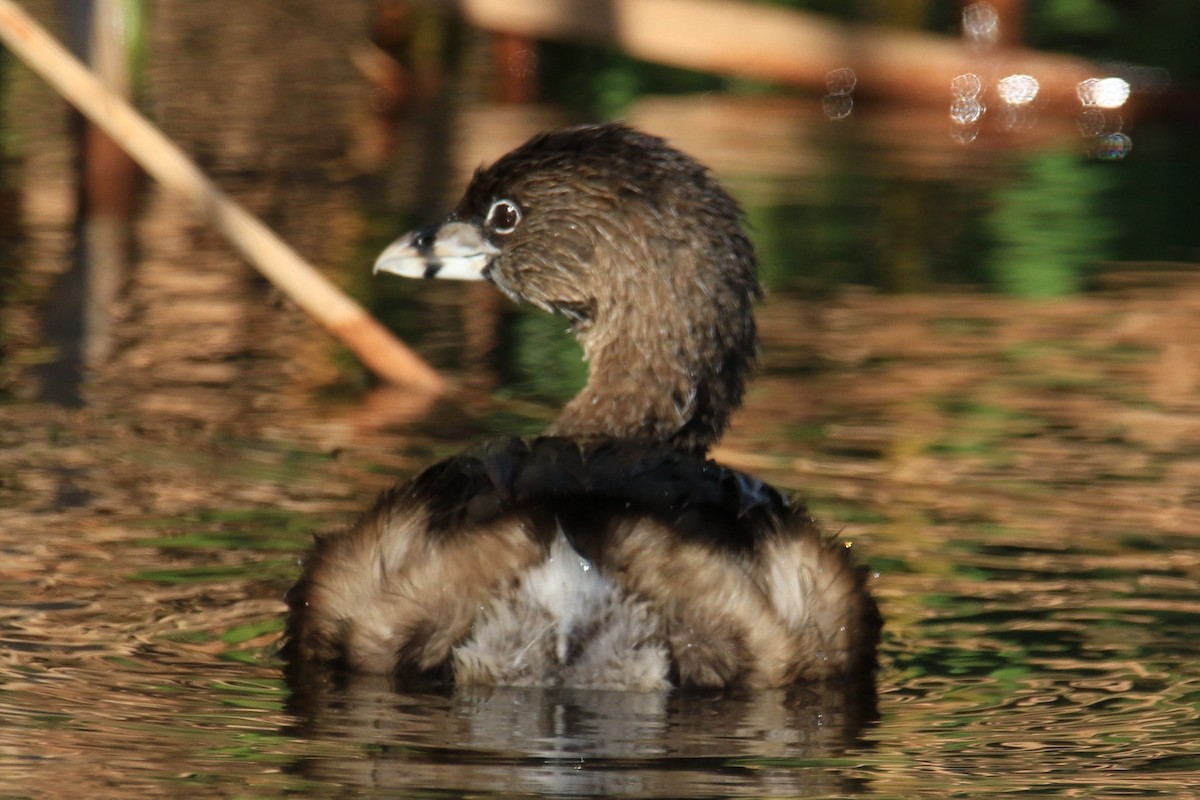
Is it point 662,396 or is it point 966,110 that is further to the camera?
point 966,110

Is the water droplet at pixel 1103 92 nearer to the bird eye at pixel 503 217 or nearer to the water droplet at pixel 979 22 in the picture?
the water droplet at pixel 979 22

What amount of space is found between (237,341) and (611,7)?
16.9 feet

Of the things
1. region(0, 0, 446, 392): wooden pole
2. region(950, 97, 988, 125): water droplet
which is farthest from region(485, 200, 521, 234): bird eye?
region(950, 97, 988, 125): water droplet

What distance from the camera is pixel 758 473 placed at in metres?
6.61

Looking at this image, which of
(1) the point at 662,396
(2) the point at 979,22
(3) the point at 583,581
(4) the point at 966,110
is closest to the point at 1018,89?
(4) the point at 966,110

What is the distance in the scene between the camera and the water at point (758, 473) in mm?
4156

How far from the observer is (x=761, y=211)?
10.9 meters

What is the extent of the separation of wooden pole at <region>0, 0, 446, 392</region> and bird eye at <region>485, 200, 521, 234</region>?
158 centimetres

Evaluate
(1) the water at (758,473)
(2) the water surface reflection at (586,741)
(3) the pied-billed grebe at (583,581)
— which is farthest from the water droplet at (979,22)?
(2) the water surface reflection at (586,741)

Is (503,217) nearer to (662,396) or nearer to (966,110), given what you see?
(662,396)

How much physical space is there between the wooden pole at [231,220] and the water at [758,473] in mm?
146

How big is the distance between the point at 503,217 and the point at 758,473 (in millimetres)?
1184

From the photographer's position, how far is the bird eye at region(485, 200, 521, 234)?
593 cm

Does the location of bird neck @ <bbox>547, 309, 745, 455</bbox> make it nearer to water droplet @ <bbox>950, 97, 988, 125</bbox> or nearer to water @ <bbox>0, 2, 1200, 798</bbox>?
water @ <bbox>0, 2, 1200, 798</bbox>
